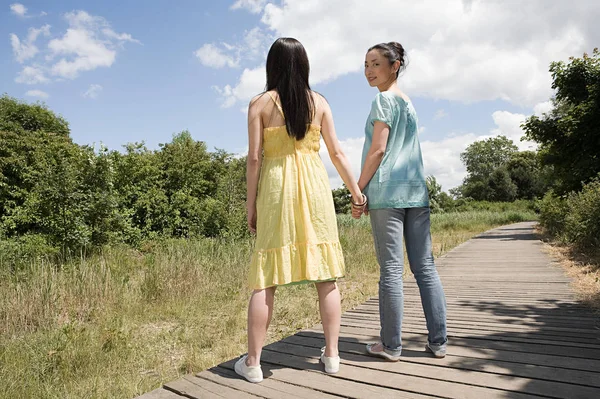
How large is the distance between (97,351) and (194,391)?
7.27 feet

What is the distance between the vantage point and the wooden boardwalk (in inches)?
83.0

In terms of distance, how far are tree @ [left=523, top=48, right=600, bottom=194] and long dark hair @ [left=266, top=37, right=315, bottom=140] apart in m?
13.8

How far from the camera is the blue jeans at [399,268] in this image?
7.89ft

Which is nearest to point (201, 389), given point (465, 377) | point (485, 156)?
point (465, 377)

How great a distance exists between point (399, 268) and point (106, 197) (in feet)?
34.8

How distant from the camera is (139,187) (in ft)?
51.8

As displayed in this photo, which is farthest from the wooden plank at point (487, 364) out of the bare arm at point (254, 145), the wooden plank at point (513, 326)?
the bare arm at point (254, 145)

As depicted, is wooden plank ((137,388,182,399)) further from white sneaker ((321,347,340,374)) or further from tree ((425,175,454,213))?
tree ((425,175,454,213))

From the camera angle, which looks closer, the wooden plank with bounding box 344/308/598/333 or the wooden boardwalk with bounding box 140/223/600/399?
the wooden boardwalk with bounding box 140/223/600/399

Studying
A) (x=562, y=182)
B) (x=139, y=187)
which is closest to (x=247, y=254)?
(x=139, y=187)

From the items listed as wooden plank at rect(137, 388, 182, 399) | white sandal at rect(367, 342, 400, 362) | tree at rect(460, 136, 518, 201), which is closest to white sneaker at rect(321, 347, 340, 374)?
white sandal at rect(367, 342, 400, 362)

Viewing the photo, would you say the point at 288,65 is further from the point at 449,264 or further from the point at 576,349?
the point at 449,264

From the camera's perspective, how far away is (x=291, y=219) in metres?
2.26

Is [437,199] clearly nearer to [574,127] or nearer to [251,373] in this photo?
[574,127]
